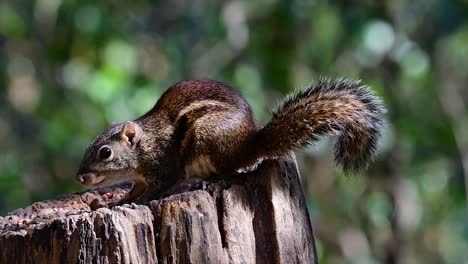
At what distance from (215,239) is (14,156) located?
471 centimetres

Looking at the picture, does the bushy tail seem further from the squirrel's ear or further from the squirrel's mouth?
the squirrel's mouth

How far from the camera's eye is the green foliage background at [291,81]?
659 centimetres

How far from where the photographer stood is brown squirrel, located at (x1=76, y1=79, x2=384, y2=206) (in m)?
3.75

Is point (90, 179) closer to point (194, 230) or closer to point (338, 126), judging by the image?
point (338, 126)

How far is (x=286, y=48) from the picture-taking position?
698 centimetres

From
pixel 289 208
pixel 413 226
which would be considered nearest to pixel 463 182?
pixel 413 226

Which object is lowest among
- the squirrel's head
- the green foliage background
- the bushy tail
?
the bushy tail

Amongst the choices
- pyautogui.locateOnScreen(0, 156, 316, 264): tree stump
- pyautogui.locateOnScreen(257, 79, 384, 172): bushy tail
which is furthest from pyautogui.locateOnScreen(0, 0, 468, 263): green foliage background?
pyautogui.locateOnScreen(0, 156, 316, 264): tree stump

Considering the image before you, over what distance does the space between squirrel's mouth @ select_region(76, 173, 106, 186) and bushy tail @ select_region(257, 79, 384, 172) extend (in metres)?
0.87

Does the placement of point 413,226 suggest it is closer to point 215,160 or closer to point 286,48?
point 286,48

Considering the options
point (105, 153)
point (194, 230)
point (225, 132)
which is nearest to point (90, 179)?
point (105, 153)

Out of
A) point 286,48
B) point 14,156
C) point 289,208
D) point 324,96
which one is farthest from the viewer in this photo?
point 14,156

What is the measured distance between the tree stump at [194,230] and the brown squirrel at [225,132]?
0.30m

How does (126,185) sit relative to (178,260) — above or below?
above
